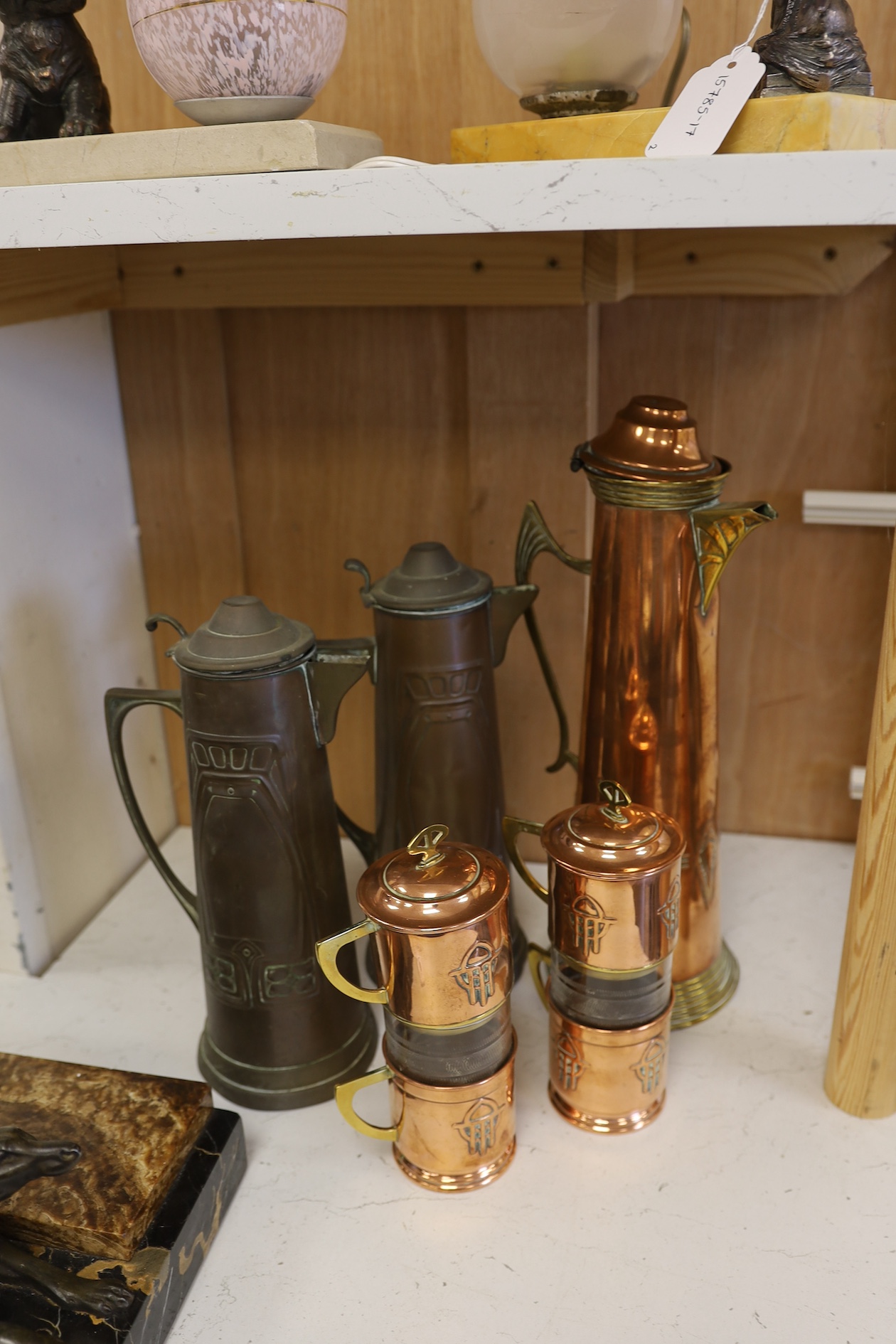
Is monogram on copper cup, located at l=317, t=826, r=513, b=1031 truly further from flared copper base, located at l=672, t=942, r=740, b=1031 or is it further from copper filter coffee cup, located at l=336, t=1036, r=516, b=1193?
flared copper base, located at l=672, t=942, r=740, b=1031

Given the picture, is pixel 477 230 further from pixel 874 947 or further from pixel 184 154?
pixel 874 947

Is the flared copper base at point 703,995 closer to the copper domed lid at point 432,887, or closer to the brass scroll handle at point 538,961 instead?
the brass scroll handle at point 538,961

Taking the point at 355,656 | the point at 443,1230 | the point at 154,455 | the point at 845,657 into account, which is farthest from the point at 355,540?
the point at 443,1230

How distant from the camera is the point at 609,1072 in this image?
72cm

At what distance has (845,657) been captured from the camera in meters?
1.00

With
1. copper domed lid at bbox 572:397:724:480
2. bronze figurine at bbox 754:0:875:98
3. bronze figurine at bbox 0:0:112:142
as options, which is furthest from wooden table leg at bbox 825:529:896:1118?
bronze figurine at bbox 0:0:112:142

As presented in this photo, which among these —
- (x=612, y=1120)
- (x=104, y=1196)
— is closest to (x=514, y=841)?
(x=612, y=1120)

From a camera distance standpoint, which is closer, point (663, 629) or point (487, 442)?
point (663, 629)

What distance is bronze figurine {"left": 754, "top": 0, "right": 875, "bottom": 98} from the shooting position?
0.54 meters

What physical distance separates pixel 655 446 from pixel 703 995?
0.40 m

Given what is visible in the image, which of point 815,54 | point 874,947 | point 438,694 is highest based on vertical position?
point 815,54

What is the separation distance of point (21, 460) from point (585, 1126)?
2.03 feet

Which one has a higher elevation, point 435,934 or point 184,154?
point 184,154

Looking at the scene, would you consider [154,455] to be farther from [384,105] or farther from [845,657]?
[845,657]
